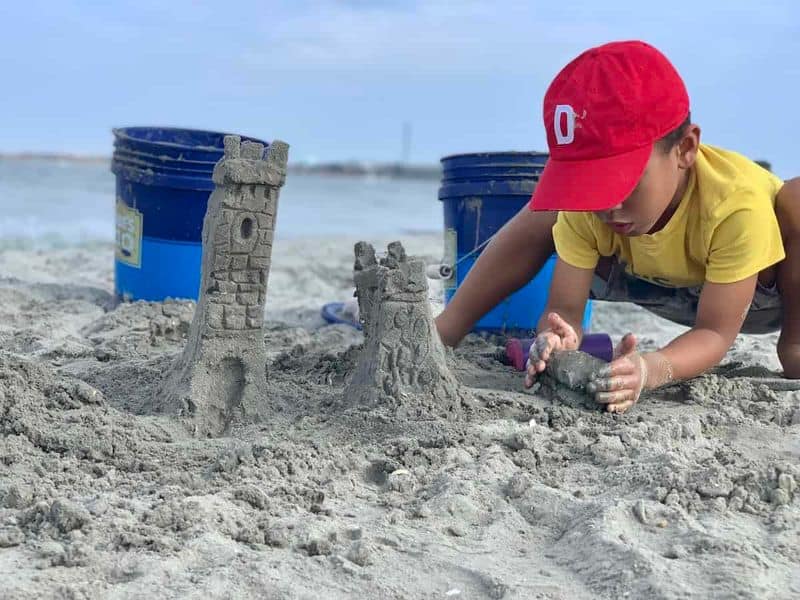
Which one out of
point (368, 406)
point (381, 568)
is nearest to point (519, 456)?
point (368, 406)

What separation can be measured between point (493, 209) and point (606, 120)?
1592 mm

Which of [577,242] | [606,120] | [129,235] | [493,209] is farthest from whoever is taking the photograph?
[129,235]

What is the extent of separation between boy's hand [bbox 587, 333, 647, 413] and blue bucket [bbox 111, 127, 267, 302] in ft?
6.56

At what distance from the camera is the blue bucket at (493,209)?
12.5 feet

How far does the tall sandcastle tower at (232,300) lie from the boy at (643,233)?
2.30 ft

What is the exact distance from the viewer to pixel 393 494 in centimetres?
202

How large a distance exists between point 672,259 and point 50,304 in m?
2.74

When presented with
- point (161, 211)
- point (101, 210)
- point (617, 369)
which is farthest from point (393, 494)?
point (101, 210)

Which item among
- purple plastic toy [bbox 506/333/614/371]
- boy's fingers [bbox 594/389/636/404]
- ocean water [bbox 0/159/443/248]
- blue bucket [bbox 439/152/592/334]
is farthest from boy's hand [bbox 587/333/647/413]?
ocean water [bbox 0/159/443/248]

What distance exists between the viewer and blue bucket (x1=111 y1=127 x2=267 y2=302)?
3979 millimetres

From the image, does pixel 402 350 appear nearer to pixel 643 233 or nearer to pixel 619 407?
pixel 619 407

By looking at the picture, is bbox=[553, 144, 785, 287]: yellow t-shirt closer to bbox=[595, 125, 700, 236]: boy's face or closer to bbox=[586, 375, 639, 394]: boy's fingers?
bbox=[595, 125, 700, 236]: boy's face

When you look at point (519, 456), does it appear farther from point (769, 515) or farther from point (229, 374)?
point (229, 374)

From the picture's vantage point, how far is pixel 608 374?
2525 millimetres
